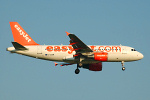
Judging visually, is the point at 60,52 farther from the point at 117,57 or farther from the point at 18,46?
the point at 117,57

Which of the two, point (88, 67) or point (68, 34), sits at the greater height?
point (68, 34)

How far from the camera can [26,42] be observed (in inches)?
2832

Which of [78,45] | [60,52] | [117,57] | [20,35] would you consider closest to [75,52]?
[60,52]

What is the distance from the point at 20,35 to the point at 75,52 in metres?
11.5

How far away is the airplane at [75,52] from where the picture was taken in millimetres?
67500

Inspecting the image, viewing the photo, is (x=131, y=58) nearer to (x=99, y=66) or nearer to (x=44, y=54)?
(x=99, y=66)

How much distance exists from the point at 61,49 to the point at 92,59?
6.08 metres

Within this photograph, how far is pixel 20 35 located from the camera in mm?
72625

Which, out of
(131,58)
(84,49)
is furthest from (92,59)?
(131,58)

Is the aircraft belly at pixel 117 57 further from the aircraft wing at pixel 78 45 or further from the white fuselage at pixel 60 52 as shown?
the aircraft wing at pixel 78 45

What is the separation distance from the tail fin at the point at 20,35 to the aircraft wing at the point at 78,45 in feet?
32.1

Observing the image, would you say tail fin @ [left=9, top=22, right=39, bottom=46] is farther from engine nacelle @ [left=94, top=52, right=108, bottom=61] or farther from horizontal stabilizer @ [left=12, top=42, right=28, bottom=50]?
engine nacelle @ [left=94, top=52, right=108, bottom=61]

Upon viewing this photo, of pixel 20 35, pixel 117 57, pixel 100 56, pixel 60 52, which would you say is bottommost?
pixel 100 56

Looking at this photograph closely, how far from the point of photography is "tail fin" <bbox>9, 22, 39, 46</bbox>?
71.9m
